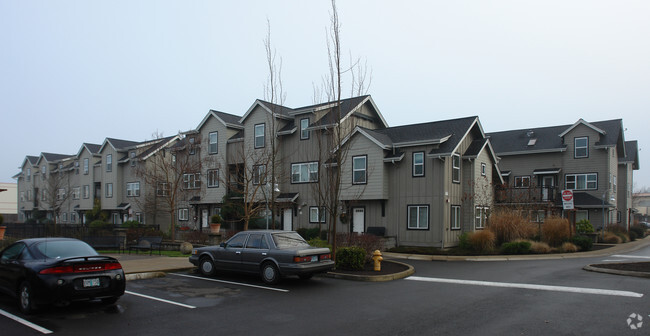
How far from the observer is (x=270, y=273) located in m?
13.0

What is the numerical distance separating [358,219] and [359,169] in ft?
10.9

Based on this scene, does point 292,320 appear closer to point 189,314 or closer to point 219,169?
point 189,314

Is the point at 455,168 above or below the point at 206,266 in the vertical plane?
above

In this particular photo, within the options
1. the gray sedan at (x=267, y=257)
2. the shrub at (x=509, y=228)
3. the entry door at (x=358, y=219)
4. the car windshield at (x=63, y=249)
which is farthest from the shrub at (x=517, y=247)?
the car windshield at (x=63, y=249)

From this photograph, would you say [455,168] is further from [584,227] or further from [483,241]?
[584,227]

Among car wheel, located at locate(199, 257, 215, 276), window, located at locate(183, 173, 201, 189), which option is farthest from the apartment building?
window, located at locate(183, 173, 201, 189)

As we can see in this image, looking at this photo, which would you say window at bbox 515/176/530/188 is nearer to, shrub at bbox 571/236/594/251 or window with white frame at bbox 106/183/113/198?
shrub at bbox 571/236/594/251

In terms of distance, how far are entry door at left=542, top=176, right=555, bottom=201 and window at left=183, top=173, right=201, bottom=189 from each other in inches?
1066

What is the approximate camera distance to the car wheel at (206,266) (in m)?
14.4

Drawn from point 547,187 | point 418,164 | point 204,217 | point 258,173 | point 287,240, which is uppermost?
point 418,164

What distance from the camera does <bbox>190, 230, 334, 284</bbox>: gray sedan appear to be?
12680mm

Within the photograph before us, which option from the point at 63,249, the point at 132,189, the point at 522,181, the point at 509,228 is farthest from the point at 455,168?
the point at 132,189

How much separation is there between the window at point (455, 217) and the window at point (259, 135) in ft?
46.5

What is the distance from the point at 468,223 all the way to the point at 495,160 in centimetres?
556
